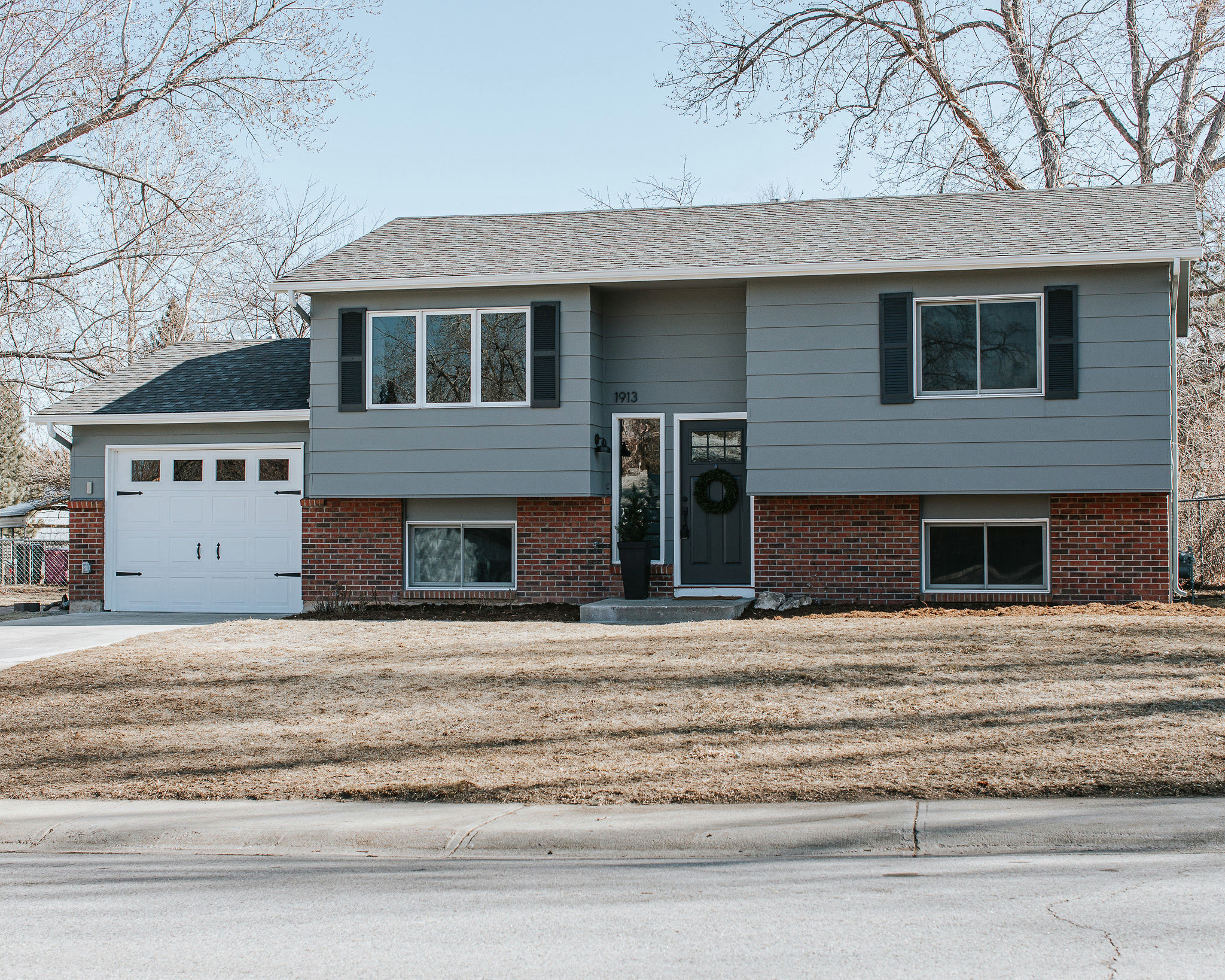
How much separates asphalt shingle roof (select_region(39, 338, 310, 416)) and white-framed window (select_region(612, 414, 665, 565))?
14.4 ft

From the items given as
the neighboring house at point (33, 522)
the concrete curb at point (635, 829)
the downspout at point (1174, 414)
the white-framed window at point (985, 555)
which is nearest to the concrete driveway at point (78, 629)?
the concrete curb at point (635, 829)

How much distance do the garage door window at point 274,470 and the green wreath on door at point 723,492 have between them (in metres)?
5.76

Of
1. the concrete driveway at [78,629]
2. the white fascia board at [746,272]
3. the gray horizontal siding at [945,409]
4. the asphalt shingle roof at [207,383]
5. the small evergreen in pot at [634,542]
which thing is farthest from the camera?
the asphalt shingle roof at [207,383]

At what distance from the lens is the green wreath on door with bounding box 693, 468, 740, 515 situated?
15117mm

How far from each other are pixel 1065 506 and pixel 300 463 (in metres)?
10.0

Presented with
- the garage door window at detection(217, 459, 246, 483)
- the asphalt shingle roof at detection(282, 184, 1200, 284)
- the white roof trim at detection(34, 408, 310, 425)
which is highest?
the asphalt shingle roof at detection(282, 184, 1200, 284)

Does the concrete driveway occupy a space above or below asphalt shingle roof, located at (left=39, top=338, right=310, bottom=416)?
below

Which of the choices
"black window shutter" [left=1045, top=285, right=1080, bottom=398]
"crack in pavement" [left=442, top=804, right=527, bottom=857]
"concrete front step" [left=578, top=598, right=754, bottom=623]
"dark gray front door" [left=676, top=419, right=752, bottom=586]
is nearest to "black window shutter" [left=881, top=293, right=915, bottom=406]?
"black window shutter" [left=1045, top=285, right=1080, bottom=398]

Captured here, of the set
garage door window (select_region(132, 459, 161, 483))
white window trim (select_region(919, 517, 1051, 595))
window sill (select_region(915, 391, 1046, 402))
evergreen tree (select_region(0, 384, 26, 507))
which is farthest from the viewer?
evergreen tree (select_region(0, 384, 26, 507))

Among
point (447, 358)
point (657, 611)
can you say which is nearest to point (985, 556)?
point (657, 611)

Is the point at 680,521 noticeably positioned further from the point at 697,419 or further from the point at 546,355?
the point at 546,355

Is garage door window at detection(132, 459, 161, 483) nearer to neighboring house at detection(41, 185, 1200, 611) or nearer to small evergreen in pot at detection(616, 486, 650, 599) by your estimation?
neighboring house at detection(41, 185, 1200, 611)

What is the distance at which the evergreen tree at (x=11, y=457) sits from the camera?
3369 cm

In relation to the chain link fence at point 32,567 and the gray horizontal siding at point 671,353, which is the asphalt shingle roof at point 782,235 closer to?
the gray horizontal siding at point 671,353
